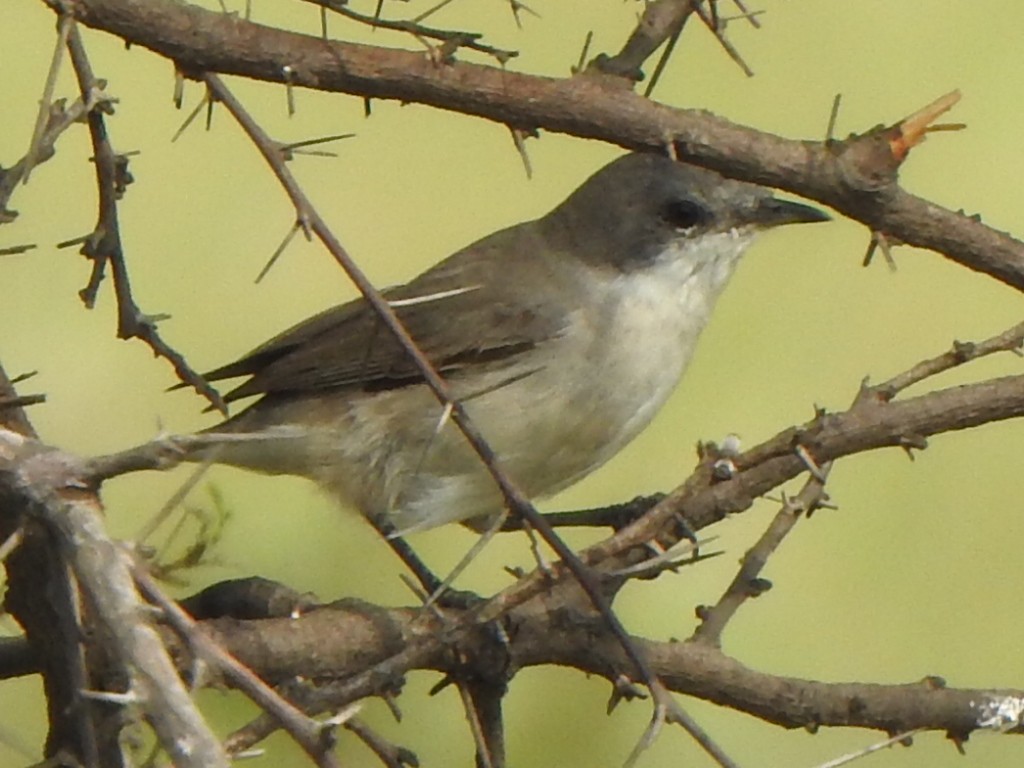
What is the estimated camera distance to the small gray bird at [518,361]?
3590mm

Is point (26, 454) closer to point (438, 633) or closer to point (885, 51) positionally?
point (438, 633)

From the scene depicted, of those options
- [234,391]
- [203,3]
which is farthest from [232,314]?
[234,391]

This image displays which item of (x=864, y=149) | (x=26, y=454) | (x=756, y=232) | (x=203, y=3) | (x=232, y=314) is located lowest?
(x=26, y=454)

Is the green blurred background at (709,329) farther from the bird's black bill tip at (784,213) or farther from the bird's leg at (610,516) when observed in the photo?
the bird's black bill tip at (784,213)

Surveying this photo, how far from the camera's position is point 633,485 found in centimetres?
525

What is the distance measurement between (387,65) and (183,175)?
11.5 feet

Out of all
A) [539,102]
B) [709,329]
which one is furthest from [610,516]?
[709,329]

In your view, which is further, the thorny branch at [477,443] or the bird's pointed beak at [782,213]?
the bird's pointed beak at [782,213]

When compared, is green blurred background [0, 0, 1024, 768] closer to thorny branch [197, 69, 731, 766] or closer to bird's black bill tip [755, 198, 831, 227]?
bird's black bill tip [755, 198, 831, 227]

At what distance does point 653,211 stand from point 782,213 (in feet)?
1.04

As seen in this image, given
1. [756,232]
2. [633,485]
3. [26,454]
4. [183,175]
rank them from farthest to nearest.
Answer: [183,175] < [633,485] < [756,232] < [26,454]

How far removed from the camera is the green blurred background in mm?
4977

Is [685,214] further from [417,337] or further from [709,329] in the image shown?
[709,329]

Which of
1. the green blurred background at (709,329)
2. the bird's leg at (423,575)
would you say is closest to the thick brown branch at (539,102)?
the bird's leg at (423,575)
